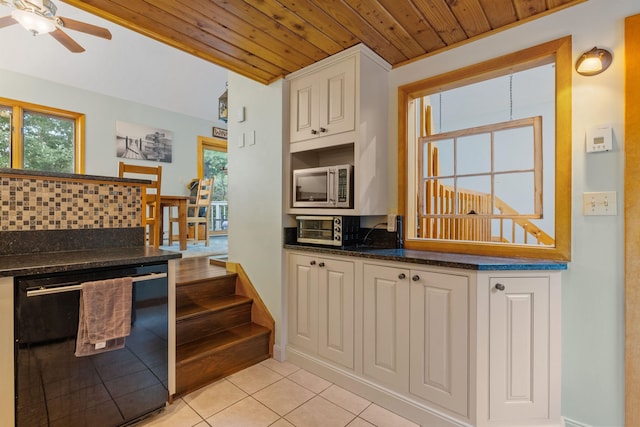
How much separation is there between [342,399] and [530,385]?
1088 mm

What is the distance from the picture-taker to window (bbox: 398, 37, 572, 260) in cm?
167

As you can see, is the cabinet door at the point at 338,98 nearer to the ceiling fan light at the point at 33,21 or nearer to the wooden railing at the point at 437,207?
the wooden railing at the point at 437,207

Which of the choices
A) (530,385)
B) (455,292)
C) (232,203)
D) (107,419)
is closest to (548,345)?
(530,385)

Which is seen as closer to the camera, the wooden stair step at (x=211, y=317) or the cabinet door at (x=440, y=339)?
the cabinet door at (x=440, y=339)

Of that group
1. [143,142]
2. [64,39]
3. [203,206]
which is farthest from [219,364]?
[143,142]

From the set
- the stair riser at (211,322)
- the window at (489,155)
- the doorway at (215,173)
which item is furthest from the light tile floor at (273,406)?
the doorway at (215,173)

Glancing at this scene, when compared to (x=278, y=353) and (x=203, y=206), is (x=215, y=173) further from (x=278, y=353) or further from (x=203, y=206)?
(x=278, y=353)

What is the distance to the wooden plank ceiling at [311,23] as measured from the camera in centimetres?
164

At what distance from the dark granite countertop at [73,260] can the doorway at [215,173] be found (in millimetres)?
4387

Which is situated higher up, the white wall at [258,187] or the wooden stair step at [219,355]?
the white wall at [258,187]

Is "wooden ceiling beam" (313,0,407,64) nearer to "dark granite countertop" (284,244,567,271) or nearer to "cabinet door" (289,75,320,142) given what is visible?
"cabinet door" (289,75,320,142)

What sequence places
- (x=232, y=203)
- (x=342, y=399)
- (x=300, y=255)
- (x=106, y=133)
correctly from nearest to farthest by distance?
1. (x=342, y=399)
2. (x=300, y=255)
3. (x=232, y=203)
4. (x=106, y=133)

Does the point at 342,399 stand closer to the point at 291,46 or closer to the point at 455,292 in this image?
the point at 455,292

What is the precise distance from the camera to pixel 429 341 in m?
1.71
